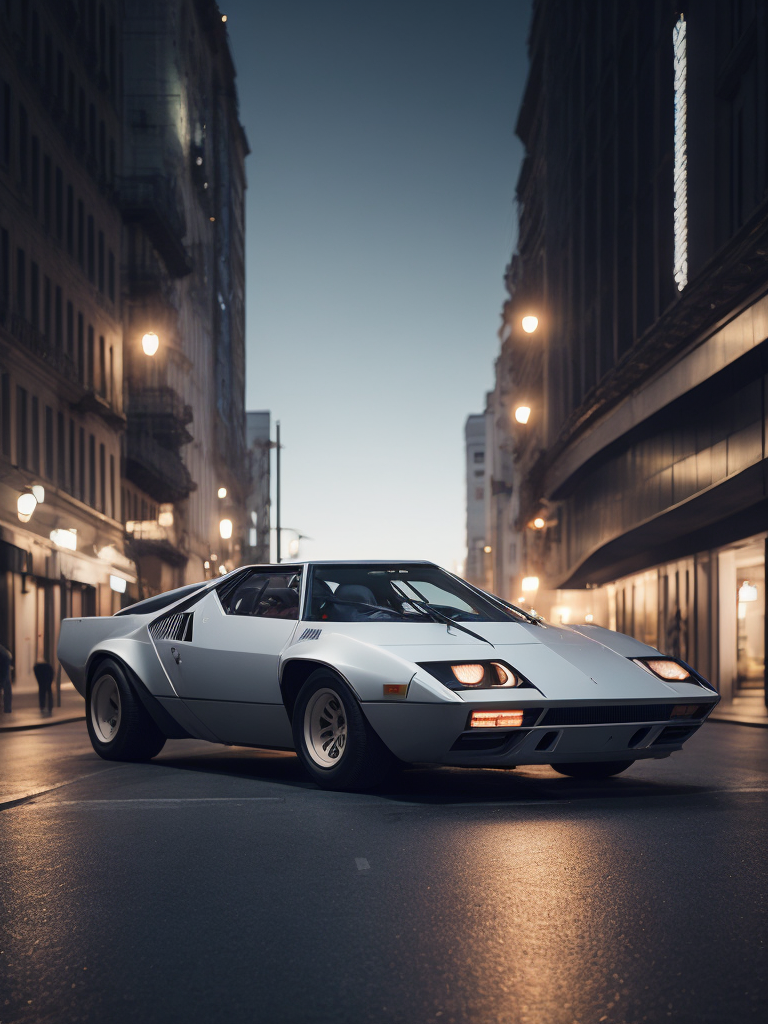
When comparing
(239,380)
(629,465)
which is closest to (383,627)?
(629,465)

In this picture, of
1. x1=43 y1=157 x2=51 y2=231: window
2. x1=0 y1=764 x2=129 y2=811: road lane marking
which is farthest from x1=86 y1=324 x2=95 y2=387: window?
x1=0 y1=764 x2=129 y2=811: road lane marking

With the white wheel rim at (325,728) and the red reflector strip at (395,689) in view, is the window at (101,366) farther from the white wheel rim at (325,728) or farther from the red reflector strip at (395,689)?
the red reflector strip at (395,689)

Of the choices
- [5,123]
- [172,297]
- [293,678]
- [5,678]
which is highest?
[172,297]

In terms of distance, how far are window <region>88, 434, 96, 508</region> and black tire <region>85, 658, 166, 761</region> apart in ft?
104

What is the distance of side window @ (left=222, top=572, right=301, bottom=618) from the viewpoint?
8.46 m

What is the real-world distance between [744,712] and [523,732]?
17376 mm

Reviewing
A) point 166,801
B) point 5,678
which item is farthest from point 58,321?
point 166,801

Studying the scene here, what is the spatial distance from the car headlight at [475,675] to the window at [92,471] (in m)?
35.0

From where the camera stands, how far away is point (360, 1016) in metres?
3.43

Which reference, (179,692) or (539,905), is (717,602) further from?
(539,905)

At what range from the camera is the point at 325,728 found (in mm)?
7738

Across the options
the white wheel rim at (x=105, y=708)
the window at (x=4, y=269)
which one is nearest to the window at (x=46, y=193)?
the window at (x=4, y=269)

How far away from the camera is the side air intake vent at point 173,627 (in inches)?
354

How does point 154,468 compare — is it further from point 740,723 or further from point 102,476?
point 740,723
